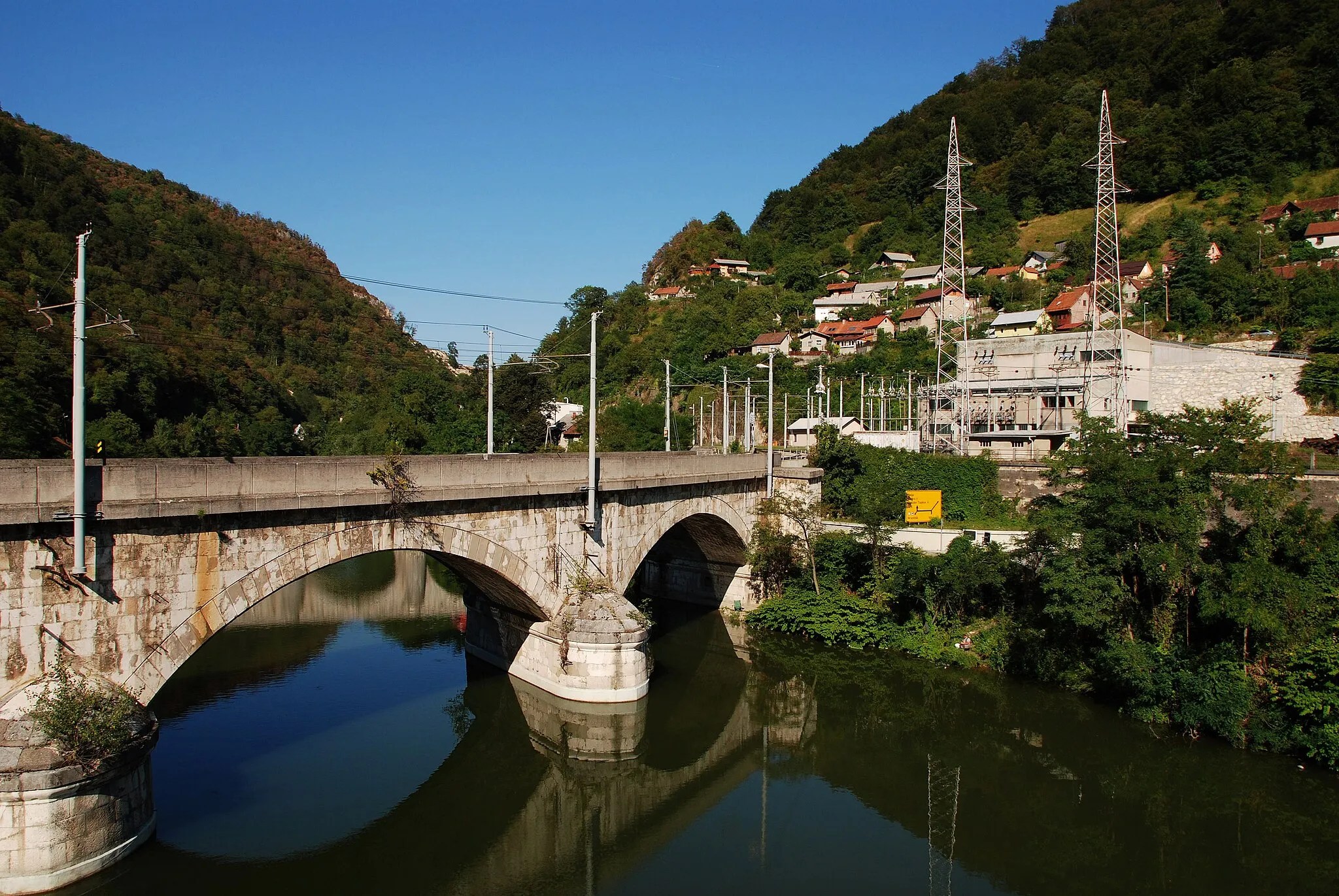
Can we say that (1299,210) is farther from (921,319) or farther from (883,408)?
(883,408)

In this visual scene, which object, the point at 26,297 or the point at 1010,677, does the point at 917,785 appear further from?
the point at 26,297

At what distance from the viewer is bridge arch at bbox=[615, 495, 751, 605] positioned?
77.6 ft

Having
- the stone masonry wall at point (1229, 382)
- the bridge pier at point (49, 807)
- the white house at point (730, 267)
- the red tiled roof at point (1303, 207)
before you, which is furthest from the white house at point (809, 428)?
the white house at point (730, 267)

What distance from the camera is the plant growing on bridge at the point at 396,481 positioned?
14.9 metres

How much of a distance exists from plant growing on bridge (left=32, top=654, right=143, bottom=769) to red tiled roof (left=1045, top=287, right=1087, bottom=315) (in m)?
54.6

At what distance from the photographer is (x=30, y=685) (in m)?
10.6

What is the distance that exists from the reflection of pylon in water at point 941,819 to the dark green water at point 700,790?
0.16 ft

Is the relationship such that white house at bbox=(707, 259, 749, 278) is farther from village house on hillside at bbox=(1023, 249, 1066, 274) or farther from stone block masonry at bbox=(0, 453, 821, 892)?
stone block masonry at bbox=(0, 453, 821, 892)

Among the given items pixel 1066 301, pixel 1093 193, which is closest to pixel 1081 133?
pixel 1093 193

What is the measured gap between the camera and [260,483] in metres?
13.0

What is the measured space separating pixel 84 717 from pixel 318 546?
427 centimetres

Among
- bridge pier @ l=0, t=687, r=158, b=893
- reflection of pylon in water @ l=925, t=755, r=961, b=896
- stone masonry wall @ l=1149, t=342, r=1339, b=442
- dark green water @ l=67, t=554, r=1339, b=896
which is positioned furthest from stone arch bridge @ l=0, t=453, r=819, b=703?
stone masonry wall @ l=1149, t=342, r=1339, b=442

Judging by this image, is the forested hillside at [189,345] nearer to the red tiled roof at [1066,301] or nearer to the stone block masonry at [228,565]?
the stone block masonry at [228,565]

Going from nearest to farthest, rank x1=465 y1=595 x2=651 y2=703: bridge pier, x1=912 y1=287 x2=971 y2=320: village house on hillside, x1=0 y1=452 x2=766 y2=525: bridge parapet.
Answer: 1. x1=0 y1=452 x2=766 y2=525: bridge parapet
2. x1=465 y1=595 x2=651 y2=703: bridge pier
3. x1=912 y1=287 x2=971 y2=320: village house on hillside
